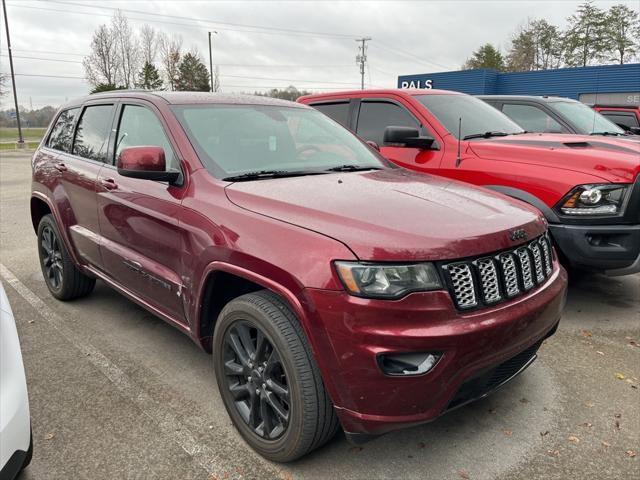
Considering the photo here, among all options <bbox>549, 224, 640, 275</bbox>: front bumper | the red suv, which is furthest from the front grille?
<bbox>549, 224, 640, 275</bbox>: front bumper

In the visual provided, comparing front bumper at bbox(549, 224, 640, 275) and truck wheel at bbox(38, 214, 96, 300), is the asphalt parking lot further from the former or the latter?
front bumper at bbox(549, 224, 640, 275)

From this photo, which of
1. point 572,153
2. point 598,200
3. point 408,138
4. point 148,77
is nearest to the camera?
point 598,200

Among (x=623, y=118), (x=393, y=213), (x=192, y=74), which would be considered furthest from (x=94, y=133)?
(x=192, y=74)

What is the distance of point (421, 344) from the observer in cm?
200

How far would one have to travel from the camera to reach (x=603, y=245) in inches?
158

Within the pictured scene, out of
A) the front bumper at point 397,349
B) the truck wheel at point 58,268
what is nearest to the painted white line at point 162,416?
the truck wheel at point 58,268

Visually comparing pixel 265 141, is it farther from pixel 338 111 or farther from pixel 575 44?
pixel 575 44

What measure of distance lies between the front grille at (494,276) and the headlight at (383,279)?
4.3 inches

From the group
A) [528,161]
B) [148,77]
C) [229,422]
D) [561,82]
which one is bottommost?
[229,422]

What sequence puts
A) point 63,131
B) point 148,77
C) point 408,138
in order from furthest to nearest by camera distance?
1. point 148,77
2. point 408,138
3. point 63,131

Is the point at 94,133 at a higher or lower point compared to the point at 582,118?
lower

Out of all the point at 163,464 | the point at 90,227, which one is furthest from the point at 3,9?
the point at 163,464

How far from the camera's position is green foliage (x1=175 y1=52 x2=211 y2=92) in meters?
49.4

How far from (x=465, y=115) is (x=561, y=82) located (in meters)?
26.5
